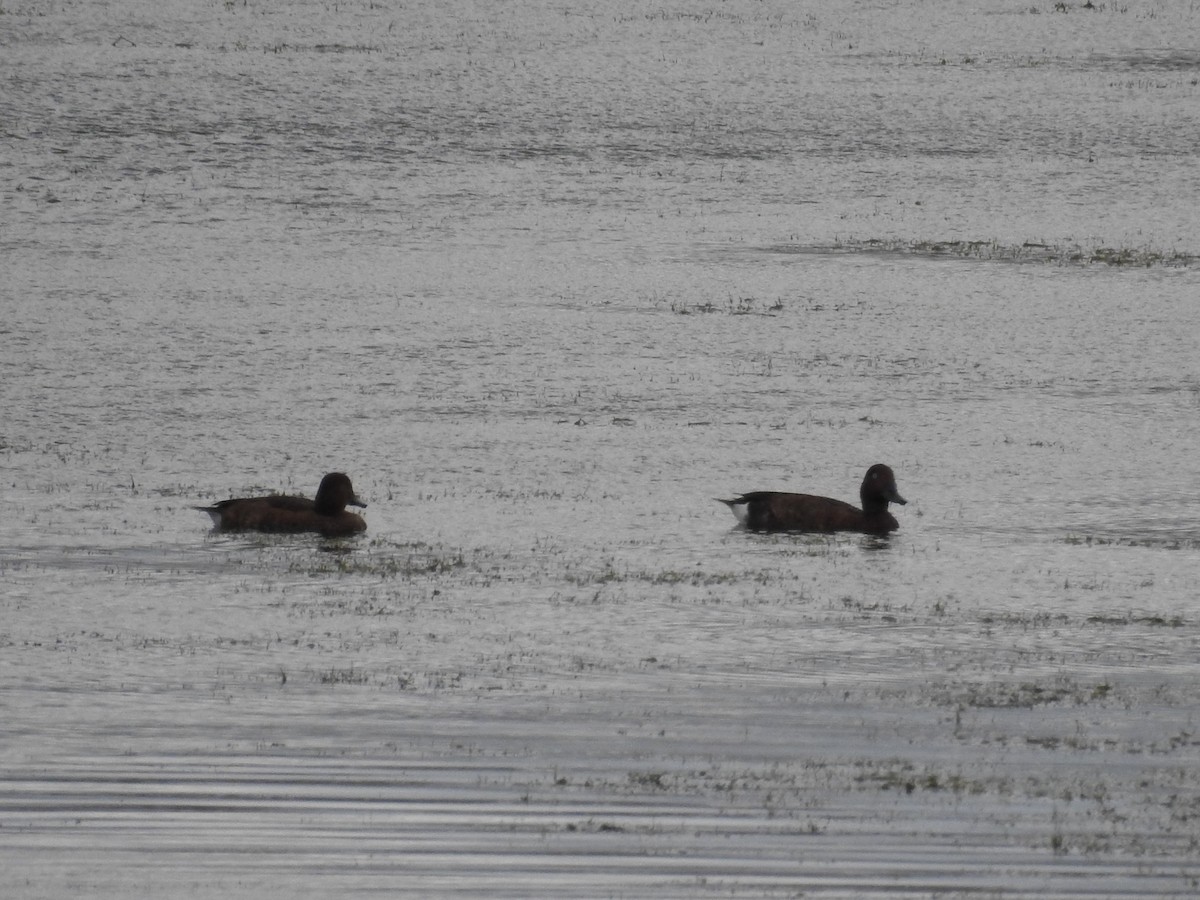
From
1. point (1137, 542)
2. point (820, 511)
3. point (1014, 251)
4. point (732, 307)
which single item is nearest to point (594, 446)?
point (820, 511)

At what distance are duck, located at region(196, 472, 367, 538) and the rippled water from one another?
0.18m

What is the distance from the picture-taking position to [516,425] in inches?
685

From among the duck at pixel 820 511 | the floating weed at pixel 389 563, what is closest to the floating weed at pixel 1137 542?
the duck at pixel 820 511

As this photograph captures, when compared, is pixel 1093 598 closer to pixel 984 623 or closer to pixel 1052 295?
pixel 984 623

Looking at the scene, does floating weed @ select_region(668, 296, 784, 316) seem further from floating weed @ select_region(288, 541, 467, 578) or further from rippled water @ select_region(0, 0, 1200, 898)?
floating weed @ select_region(288, 541, 467, 578)

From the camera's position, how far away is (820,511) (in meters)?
13.6

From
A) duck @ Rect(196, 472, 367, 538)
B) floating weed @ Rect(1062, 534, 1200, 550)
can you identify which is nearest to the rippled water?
floating weed @ Rect(1062, 534, 1200, 550)

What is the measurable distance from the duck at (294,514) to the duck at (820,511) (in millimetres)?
2619

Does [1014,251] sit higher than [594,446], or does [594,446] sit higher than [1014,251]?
[1014,251]

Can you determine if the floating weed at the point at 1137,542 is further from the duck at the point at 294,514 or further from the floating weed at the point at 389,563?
the duck at the point at 294,514

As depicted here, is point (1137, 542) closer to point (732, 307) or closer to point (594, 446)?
point (594, 446)

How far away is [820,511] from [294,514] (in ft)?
11.7

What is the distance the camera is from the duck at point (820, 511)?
13391 mm

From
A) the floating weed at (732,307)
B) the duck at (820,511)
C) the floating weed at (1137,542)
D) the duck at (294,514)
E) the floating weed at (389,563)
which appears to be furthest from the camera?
the floating weed at (732,307)
